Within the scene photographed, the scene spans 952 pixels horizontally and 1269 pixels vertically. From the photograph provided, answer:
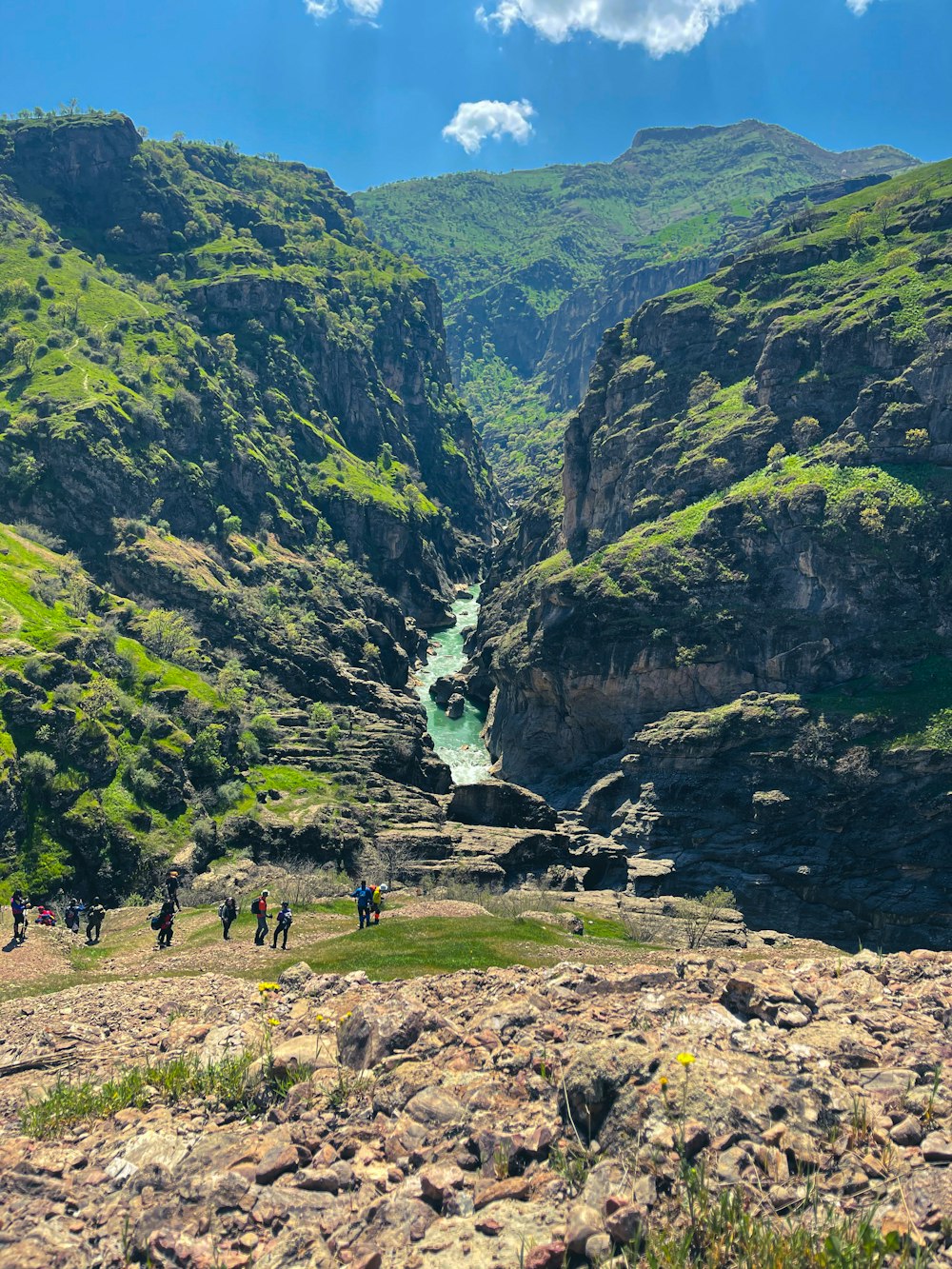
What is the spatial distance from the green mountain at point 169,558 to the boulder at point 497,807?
4984mm

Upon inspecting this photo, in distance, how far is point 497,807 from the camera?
7638cm

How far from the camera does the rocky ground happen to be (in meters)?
12.1

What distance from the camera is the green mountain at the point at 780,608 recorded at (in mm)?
74688

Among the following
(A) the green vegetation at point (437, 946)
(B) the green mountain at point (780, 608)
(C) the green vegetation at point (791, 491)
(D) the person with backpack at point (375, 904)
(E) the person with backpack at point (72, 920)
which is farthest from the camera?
(C) the green vegetation at point (791, 491)

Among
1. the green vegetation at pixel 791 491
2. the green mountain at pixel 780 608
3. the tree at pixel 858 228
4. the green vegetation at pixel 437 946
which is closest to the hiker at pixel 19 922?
the green vegetation at pixel 437 946

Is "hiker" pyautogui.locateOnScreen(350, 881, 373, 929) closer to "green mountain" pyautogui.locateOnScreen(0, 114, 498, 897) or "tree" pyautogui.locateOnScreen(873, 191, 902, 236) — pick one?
"green mountain" pyautogui.locateOnScreen(0, 114, 498, 897)

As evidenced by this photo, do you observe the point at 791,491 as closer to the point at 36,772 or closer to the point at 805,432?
the point at 805,432

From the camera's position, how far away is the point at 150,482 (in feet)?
426

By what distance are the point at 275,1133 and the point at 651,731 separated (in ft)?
254

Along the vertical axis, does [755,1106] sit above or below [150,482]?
below

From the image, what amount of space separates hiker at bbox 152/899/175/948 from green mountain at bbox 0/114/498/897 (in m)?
27.3

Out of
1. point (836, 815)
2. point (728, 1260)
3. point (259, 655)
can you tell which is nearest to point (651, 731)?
point (836, 815)

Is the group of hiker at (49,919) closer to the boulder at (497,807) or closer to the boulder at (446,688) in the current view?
the boulder at (497,807)

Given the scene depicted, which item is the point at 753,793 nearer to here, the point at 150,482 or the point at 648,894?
the point at 648,894
